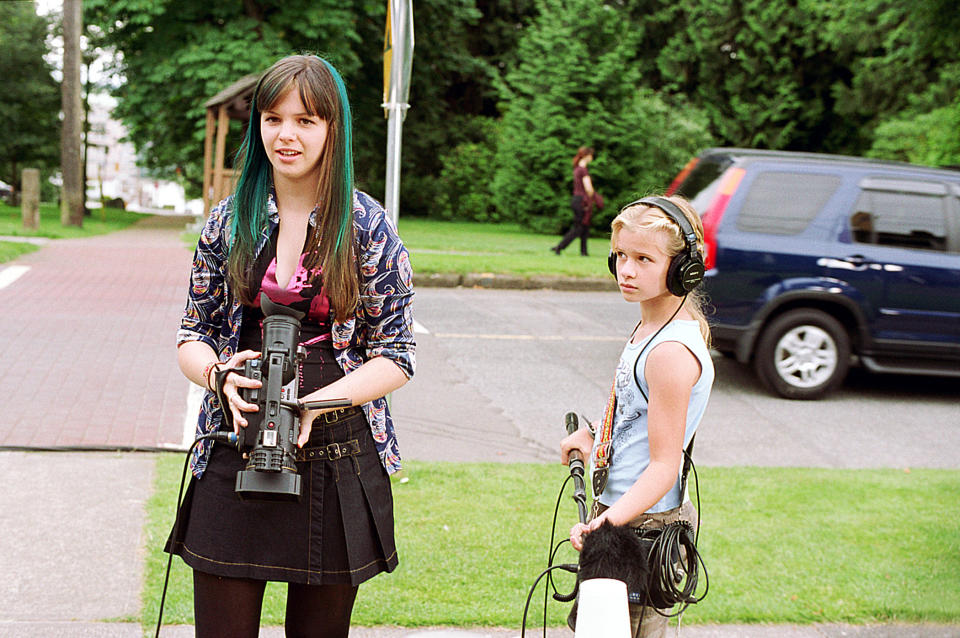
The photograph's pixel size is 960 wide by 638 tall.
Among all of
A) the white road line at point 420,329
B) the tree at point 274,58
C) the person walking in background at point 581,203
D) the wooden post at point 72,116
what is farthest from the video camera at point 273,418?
the wooden post at point 72,116

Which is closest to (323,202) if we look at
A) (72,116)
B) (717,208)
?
(717,208)

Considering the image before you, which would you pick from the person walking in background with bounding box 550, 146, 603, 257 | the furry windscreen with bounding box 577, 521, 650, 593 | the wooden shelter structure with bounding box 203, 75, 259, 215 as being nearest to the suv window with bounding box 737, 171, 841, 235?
the furry windscreen with bounding box 577, 521, 650, 593

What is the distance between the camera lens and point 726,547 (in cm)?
481

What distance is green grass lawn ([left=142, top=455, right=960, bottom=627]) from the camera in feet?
13.3

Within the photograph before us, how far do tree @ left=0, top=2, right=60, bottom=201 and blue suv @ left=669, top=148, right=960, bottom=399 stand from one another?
40.9 metres

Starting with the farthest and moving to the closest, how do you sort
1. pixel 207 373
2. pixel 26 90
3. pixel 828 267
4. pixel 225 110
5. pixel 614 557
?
pixel 26 90 → pixel 225 110 → pixel 828 267 → pixel 207 373 → pixel 614 557

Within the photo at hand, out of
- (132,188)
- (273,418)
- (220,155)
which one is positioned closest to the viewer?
(273,418)

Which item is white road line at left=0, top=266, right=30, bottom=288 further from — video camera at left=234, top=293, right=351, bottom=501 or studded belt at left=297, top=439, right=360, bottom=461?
video camera at left=234, top=293, right=351, bottom=501

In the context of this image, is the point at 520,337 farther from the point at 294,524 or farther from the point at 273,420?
the point at 273,420

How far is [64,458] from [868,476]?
186 inches

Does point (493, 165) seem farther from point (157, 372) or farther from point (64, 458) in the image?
point (64, 458)

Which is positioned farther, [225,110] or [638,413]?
[225,110]

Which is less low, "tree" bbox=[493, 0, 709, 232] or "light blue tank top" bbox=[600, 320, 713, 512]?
"tree" bbox=[493, 0, 709, 232]

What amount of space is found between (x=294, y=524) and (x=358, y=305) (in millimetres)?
530
